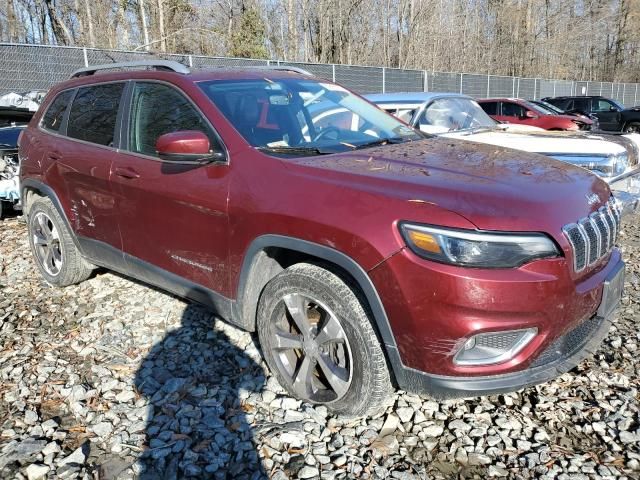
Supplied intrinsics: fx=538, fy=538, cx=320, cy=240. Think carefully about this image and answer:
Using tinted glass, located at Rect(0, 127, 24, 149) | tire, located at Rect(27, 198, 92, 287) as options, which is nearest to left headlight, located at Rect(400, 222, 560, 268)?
tire, located at Rect(27, 198, 92, 287)

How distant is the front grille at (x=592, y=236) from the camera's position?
243cm

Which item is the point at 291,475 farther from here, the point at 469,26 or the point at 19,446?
the point at 469,26

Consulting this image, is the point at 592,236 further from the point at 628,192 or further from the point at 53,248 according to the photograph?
the point at 53,248

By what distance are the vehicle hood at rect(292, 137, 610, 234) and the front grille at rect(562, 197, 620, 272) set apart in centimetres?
5

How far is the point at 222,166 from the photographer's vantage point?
9.97 ft

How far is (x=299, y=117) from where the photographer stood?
347cm

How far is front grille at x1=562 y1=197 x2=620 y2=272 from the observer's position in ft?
7.98

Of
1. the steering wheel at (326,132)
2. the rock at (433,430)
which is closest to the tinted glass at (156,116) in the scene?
the steering wheel at (326,132)

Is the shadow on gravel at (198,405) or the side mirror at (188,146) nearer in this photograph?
the shadow on gravel at (198,405)

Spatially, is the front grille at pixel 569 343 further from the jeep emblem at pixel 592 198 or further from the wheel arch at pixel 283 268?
the wheel arch at pixel 283 268

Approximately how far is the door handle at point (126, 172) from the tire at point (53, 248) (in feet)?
3.78

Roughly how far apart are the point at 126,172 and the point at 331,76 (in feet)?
53.6

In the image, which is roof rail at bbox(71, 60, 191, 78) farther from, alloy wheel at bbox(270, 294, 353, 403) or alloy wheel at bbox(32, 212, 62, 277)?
alloy wheel at bbox(270, 294, 353, 403)

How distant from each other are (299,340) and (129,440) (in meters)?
1.00
